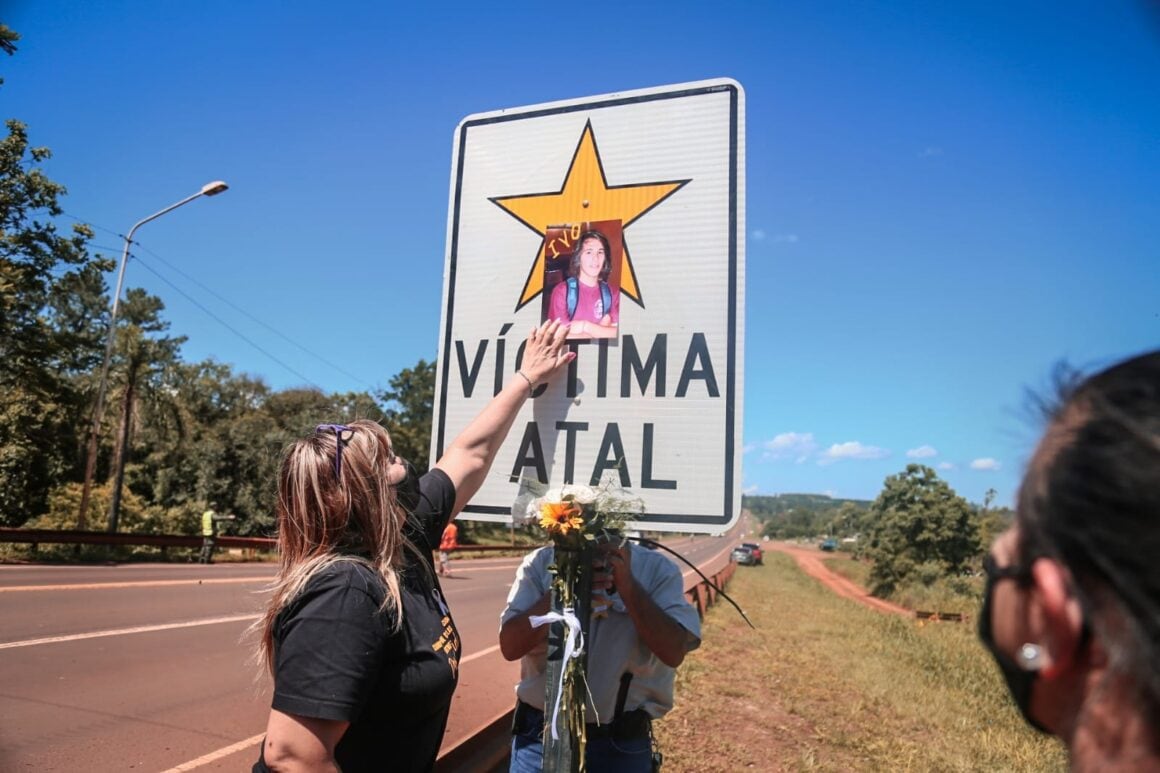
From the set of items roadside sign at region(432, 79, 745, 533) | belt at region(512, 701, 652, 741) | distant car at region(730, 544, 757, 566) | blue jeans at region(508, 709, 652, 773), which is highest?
roadside sign at region(432, 79, 745, 533)

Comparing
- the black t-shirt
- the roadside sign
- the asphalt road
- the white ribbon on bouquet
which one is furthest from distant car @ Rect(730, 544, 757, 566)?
the black t-shirt

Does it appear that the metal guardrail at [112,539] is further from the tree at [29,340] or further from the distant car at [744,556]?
the distant car at [744,556]

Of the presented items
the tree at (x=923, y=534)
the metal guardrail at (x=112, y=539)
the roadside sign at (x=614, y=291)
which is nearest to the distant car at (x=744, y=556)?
the tree at (x=923, y=534)

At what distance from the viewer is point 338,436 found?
5.79ft

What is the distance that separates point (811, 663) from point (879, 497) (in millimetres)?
34988

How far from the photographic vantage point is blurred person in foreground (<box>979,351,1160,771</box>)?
0.67m

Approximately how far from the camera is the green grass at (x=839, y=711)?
536 centimetres

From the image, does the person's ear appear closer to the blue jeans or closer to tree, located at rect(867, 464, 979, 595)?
the blue jeans

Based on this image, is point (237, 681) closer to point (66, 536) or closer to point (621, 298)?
point (621, 298)

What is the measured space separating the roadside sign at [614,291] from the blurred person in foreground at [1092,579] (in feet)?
3.17

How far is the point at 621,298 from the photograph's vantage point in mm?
1968

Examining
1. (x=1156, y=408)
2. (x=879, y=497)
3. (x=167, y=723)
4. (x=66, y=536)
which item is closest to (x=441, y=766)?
(x=167, y=723)

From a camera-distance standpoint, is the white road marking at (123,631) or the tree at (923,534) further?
the tree at (923,534)

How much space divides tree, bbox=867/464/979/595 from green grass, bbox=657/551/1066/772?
19150 mm
